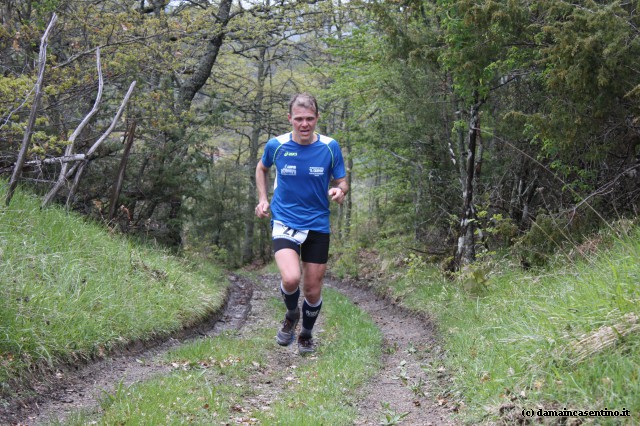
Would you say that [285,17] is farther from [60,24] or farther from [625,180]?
[625,180]

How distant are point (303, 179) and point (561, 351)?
321 cm

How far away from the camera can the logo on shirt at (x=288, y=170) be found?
604 centimetres

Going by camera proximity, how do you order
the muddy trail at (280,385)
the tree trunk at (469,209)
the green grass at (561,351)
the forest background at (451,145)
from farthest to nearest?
the tree trunk at (469,209) → the forest background at (451,145) → the muddy trail at (280,385) → the green grass at (561,351)

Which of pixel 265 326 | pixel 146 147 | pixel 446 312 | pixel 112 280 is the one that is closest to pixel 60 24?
pixel 146 147

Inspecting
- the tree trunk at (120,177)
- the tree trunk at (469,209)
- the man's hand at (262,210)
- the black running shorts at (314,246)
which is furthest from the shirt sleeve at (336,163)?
the tree trunk at (120,177)

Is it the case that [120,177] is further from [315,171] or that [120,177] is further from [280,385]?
[280,385]

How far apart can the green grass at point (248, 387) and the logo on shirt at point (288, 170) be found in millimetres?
1964

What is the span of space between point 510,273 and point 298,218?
3.36 meters

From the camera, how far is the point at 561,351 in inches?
142

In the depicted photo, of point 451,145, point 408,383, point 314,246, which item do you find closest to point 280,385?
point 408,383

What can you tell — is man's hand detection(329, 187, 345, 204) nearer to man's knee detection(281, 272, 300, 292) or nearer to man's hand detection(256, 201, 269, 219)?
man's hand detection(256, 201, 269, 219)

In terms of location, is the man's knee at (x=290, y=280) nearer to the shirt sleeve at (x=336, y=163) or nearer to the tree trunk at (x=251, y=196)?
the shirt sleeve at (x=336, y=163)

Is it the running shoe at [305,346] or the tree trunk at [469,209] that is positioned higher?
the tree trunk at [469,209]

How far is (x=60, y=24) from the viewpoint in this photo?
419 inches
